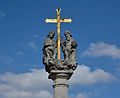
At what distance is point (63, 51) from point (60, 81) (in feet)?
5.99

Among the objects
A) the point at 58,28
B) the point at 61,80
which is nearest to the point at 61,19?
the point at 58,28

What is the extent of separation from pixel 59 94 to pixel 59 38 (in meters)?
3.23

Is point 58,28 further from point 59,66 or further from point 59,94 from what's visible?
point 59,94

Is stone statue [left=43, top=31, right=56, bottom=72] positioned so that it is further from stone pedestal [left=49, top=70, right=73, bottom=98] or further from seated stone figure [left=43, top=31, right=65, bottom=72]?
stone pedestal [left=49, top=70, right=73, bottom=98]

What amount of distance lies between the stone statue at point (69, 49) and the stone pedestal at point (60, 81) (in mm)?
640

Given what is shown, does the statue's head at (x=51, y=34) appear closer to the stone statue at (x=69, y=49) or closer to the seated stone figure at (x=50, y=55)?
the seated stone figure at (x=50, y=55)

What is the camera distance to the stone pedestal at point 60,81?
2061 centimetres

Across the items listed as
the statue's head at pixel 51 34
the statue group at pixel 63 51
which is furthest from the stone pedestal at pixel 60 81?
the statue's head at pixel 51 34

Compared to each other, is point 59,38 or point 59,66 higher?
point 59,38

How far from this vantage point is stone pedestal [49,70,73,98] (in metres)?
20.6

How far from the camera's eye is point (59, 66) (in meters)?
20.8

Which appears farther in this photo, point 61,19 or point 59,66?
point 61,19

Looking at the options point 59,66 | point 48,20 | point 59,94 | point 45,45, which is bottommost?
point 59,94

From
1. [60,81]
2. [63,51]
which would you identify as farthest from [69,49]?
[60,81]
